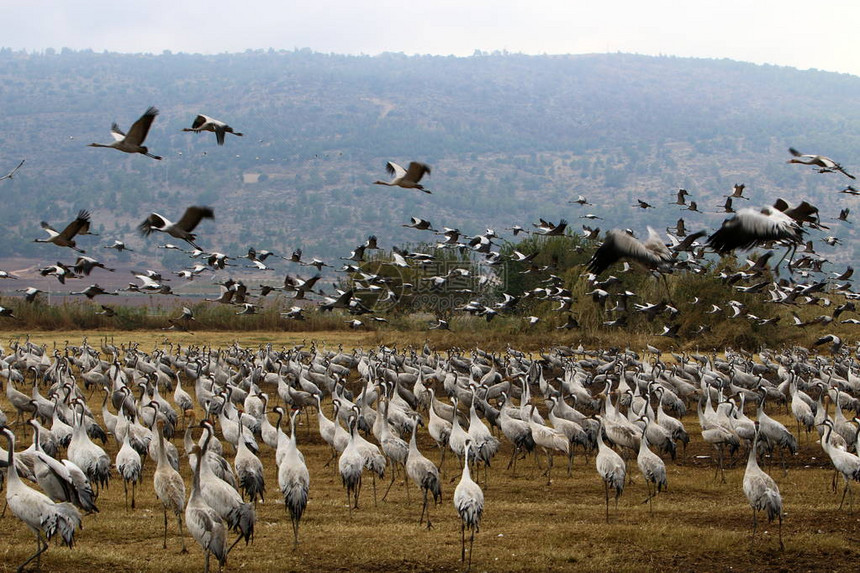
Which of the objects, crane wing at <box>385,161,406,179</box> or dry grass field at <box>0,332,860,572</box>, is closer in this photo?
dry grass field at <box>0,332,860,572</box>

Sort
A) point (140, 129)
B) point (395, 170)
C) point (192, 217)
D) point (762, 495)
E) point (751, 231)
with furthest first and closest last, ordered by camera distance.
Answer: point (395, 170)
point (192, 217)
point (140, 129)
point (762, 495)
point (751, 231)

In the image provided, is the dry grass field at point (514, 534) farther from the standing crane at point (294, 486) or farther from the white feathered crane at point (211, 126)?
the white feathered crane at point (211, 126)

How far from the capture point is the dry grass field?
10.4m

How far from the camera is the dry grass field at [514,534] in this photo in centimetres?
1039

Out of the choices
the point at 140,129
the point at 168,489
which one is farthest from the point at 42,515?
the point at 140,129

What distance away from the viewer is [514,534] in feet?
37.7

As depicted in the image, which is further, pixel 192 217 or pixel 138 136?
pixel 192 217

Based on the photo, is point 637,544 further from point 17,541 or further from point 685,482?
point 17,541

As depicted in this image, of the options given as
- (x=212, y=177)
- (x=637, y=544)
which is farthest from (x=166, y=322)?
(x=212, y=177)

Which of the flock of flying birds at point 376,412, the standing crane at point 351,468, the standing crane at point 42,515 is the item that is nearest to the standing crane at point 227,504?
the flock of flying birds at point 376,412

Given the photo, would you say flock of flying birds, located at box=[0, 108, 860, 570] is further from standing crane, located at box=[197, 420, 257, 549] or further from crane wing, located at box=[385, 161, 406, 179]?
crane wing, located at box=[385, 161, 406, 179]

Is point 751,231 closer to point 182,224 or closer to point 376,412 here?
point 376,412

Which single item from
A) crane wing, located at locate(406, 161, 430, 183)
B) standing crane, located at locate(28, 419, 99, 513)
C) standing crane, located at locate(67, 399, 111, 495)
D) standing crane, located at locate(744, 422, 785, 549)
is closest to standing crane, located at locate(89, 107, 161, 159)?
standing crane, located at locate(67, 399, 111, 495)

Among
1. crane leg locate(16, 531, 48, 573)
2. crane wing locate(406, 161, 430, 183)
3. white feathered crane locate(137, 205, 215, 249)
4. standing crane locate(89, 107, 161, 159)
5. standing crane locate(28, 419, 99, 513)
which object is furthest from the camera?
crane wing locate(406, 161, 430, 183)
